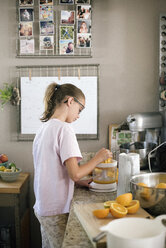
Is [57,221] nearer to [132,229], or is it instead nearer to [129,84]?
[132,229]

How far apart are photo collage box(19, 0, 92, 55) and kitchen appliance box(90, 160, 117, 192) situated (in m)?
1.35

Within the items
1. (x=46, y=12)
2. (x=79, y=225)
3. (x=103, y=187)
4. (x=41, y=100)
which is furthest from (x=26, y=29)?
(x=79, y=225)

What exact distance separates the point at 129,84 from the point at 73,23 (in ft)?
2.41

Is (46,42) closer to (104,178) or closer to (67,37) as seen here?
(67,37)

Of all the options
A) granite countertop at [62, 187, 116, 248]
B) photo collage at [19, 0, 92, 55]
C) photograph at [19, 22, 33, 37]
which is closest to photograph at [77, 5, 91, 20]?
photo collage at [19, 0, 92, 55]

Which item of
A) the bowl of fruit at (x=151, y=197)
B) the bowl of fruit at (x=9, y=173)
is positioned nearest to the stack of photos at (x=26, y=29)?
the bowl of fruit at (x=9, y=173)

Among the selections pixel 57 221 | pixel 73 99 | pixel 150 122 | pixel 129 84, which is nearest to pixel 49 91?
pixel 73 99

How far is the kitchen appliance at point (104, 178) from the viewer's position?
1.82m

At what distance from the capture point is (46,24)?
2.84m

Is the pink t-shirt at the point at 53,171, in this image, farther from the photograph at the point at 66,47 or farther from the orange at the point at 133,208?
Result: the photograph at the point at 66,47

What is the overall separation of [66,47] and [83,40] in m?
0.16

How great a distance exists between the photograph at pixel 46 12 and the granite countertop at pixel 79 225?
5.29 ft

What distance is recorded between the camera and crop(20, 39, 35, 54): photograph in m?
2.85

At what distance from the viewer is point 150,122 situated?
8.40 feet
